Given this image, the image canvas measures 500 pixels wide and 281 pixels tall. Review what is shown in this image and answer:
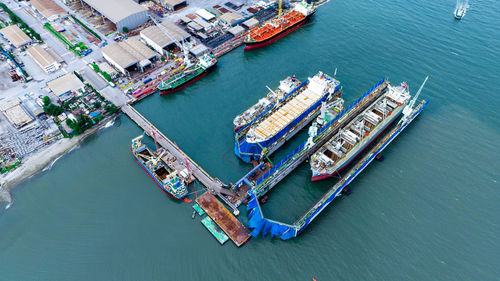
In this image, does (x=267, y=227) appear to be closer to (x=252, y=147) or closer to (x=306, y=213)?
(x=306, y=213)

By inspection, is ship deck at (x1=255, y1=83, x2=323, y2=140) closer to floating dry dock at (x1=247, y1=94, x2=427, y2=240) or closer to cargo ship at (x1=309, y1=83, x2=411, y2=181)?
cargo ship at (x1=309, y1=83, x2=411, y2=181)

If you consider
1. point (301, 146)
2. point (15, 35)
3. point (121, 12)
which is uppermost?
point (121, 12)

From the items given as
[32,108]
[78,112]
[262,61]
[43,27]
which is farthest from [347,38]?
[43,27]

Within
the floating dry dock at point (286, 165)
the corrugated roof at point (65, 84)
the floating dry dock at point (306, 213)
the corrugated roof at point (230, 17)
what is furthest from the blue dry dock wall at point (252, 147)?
the corrugated roof at point (230, 17)

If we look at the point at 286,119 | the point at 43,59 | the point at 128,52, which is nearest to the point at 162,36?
the point at 128,52

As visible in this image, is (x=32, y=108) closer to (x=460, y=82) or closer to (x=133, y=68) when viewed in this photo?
(x=133, y=68)

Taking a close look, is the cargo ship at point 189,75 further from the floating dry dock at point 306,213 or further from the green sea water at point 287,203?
the floating dry dock at point 306,213

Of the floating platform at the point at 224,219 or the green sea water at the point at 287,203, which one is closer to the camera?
the green sea water at the point at 287,203
